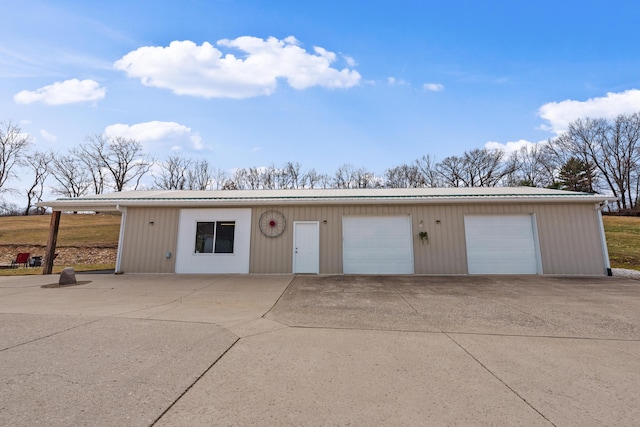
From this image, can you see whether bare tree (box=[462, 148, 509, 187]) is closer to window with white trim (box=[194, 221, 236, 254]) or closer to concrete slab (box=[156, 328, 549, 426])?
window with white trim (box=[194, 221, 236, 254])

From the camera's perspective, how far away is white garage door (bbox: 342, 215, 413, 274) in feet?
32.3

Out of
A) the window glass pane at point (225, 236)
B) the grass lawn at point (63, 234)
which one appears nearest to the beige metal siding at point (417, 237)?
the window glass pane at point (225, 236)

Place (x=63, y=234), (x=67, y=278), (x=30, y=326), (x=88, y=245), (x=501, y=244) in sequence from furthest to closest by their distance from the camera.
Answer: (x=63, y=234) → (x=88, y=245) → (x=501, y=244) → (x=67, y=278) → (x=30, y=326)

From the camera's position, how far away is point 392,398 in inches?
83.0

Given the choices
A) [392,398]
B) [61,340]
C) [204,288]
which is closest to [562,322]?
[392,398]

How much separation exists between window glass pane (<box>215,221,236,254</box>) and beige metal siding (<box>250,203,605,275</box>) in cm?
87

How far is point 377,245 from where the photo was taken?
10.0 metres

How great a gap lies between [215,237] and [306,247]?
3.62 m

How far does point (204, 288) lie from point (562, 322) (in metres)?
7.60

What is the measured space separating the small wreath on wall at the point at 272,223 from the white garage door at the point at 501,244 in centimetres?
690

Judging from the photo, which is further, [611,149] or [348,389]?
[611,149]

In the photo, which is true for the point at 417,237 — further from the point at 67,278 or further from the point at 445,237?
the point at 67,278

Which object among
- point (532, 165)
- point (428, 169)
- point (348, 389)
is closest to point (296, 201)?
point (348, 389)

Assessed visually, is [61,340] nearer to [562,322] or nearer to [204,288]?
[204,288]
